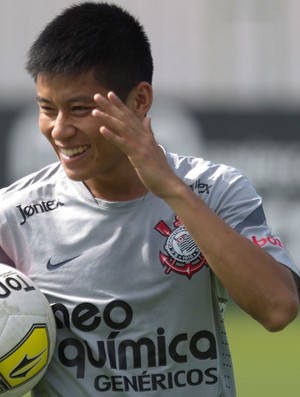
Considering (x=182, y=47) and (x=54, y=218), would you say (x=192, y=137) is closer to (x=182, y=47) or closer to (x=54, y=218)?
(x=182, y=47)

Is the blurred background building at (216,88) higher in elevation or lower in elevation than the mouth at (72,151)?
lower

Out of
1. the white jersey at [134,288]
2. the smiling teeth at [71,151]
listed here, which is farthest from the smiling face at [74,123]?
the white jersey at [134,288]

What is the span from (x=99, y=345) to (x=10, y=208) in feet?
1.94

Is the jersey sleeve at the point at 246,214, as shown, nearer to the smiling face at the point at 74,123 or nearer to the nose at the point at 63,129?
the smiling face at the point at 74,123

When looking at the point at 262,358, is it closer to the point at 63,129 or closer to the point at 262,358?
the point at 262,358

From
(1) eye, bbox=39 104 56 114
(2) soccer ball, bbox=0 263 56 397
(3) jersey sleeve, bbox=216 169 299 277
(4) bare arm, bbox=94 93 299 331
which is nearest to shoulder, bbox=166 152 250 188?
(3) jersey sleeve, bbox=216 169 299 277

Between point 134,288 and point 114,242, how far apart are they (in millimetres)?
177

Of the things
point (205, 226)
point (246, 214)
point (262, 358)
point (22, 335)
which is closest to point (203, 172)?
point (246, 214)

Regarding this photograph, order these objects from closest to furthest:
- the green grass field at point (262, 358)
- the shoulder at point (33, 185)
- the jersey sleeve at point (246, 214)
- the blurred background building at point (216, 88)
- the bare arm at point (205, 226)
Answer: the bare arm at point (205, 226)
the jersey sleeve at point (246, 214)
the shoulder at point (33, 185)
the green grass field at point (262, 358)
the blurred background building at point (216, 88)

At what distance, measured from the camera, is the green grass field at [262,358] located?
27.5ft

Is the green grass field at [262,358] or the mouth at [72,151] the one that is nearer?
the mouth at [72,151]

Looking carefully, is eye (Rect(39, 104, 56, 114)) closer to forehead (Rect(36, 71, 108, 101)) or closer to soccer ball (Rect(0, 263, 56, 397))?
forehead (Rect(36, 71, 108, 101))

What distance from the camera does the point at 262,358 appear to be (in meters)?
9.58

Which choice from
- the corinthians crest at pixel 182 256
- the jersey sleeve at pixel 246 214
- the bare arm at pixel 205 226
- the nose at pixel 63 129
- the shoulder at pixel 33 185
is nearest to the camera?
the bare arm at pixel 205 226
